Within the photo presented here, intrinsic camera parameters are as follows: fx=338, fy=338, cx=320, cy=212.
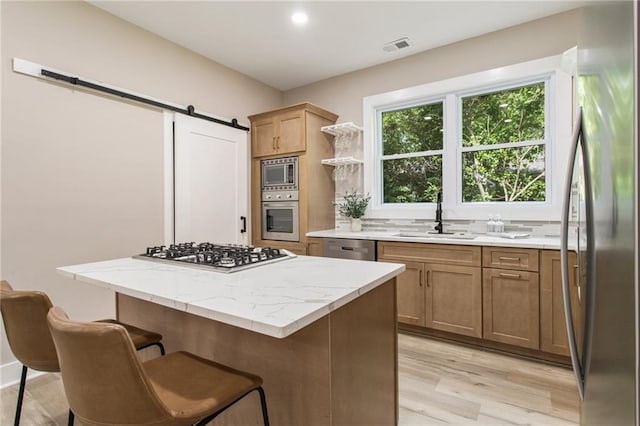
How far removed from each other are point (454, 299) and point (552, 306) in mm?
669

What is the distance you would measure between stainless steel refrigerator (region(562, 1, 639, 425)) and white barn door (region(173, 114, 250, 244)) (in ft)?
10.4

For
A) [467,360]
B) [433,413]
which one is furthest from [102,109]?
[467,360]

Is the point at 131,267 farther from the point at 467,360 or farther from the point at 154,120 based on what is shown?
the point at 467,360

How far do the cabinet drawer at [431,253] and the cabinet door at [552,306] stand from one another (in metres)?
0.45

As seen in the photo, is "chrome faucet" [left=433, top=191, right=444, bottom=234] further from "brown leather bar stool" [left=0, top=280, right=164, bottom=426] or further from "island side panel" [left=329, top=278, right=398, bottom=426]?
"brown leather bar stool" [left=0, top=280, right=164, bottom=426]

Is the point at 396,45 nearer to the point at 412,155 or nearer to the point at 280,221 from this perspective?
the point at 412,155

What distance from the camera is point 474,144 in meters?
3.36

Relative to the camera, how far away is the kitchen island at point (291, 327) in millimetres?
1069

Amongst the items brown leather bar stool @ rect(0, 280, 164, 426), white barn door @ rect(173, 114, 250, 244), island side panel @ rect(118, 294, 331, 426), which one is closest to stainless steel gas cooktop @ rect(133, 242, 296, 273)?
island side panel @ rect(118, 294, 331, 426)

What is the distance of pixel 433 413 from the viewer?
1.91 meters

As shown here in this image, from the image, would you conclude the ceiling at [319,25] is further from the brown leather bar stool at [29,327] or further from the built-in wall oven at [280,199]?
the brown leather bar stool at [29,327]

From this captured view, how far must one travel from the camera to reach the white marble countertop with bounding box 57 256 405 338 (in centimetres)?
96

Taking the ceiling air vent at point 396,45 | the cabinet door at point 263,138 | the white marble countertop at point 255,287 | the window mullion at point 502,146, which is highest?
the ceiling air vent at point 396,45

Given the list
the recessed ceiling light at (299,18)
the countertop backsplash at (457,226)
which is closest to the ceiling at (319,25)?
the recessed ceiling light at (299,18)
